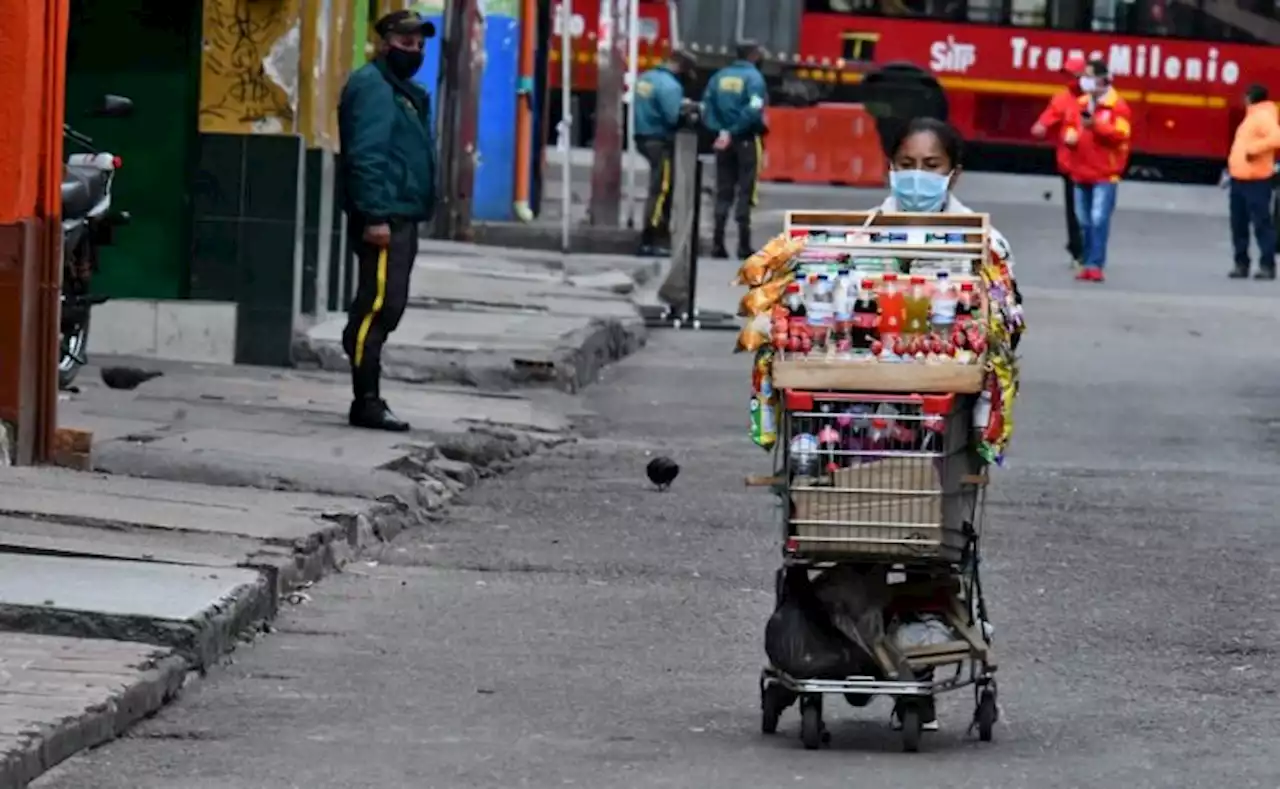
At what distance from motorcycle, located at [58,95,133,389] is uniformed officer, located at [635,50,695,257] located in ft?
50.6

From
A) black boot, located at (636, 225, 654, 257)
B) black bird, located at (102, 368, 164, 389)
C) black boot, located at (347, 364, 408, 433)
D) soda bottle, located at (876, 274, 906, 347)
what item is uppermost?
soda bottle, located at (876, 274, 906, 347)

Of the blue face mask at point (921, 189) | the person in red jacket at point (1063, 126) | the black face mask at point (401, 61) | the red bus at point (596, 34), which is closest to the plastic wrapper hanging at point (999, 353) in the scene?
the blue face mask at point (921, 189)

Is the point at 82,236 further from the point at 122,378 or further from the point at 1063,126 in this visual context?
the point at 1063,126

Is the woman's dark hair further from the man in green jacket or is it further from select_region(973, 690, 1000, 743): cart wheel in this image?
the man in green jacket

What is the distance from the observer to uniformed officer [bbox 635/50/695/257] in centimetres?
3020

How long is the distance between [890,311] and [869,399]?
0.87 feet

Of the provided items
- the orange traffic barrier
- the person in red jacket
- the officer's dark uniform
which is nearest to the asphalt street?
the person in red jacket

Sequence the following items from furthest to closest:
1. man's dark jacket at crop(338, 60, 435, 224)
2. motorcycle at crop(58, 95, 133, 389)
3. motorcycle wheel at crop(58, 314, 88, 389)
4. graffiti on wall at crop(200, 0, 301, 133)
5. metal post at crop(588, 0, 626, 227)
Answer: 1. metal post at crop(588, 0, 626, 227)
2. graffiti on wall at crop(200, 0, 301, 133)
3. motorcycle wheel at crop(58, 314, 88, 389)
4. motorcycle at crop(58, 95, 133, 389)
5. man's dark jacket at crop(338, 60, 435, 224)

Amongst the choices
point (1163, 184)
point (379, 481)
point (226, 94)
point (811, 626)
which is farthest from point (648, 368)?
point (1163, 184)

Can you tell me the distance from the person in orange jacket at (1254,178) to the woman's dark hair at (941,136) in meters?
21.8

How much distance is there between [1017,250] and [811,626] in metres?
24.6

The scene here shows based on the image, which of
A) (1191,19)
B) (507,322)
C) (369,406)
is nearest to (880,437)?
(369,406)

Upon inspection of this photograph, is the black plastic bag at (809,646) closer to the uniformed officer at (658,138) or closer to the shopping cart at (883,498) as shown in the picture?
the shopping cart at (883,498)

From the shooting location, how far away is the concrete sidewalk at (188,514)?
26.7ft
